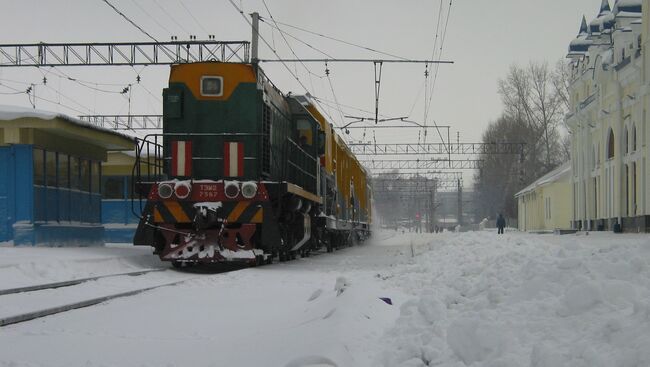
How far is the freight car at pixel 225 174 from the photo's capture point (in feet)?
42.8

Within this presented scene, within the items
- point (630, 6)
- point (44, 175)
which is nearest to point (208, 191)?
point (44, 175)

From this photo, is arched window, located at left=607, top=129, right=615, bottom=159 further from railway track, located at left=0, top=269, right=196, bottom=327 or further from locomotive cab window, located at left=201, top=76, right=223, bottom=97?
railway track, located at left=0, top=269, right=196, bottom=327

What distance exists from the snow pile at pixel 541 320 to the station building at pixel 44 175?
491 inches

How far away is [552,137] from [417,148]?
2218cm

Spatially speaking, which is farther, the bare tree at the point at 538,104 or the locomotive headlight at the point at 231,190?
the bare tree at the point at 538,104

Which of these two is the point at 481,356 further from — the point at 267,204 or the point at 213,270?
the point at 213,270

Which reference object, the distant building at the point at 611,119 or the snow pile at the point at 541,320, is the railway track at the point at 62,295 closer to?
the snow pile at the point at 541,320

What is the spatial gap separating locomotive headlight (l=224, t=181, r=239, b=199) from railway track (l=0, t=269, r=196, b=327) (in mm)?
2185

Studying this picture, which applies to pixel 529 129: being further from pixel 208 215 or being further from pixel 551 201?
pixel 208 215

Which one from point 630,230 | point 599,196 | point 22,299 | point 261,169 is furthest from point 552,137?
point 22,299

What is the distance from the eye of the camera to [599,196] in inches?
1406

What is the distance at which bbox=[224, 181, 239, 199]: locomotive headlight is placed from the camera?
1303 centimetres

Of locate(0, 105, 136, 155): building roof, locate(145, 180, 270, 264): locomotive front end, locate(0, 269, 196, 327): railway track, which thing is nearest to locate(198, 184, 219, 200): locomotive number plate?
locate(145, 180, 270, 264): locomotive front end

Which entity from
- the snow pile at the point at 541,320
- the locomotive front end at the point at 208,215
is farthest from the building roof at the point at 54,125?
the snow pile at the point at 541,320
